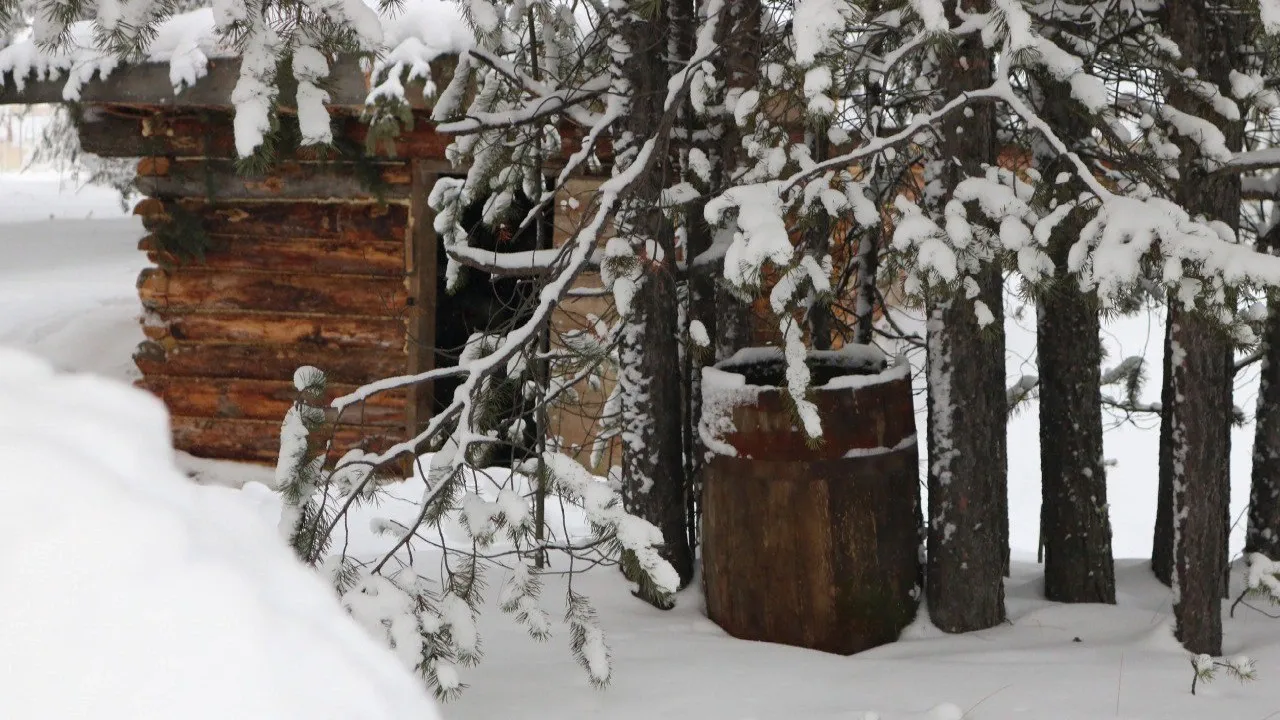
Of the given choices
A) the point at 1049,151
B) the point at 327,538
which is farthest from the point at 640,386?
the point at 1049,151

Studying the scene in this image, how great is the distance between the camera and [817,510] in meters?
3.61

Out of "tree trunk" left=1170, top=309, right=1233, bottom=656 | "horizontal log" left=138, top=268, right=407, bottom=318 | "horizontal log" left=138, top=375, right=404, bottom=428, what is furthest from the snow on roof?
"tree trunk" left=1170, top=309, right=1233, bottom=656

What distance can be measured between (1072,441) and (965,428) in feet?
1.88

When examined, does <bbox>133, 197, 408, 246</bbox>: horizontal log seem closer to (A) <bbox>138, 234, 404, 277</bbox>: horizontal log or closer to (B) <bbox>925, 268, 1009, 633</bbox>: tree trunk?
(A) <bbox>138, 234, 404, 277</bbox>: horizontal log

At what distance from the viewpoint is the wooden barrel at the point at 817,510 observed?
3.60 m

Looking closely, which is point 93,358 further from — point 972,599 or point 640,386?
point 972,599

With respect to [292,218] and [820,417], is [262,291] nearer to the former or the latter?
[292,218]

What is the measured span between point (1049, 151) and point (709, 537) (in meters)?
1.77

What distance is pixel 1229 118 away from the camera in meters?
3.30

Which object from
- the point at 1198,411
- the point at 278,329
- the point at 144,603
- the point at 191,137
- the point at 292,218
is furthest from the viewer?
the point at 278,329

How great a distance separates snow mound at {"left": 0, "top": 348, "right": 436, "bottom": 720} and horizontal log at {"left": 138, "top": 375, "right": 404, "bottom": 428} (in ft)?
23.0

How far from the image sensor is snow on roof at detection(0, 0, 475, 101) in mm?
6266

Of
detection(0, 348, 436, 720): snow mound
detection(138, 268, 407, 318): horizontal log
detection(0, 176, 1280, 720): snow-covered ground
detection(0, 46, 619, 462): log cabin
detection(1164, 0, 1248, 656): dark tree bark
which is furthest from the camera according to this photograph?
detection(138, 268, 407, 318): horizontal log

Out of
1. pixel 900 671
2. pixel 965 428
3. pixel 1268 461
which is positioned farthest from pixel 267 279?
pixel 1268 461
